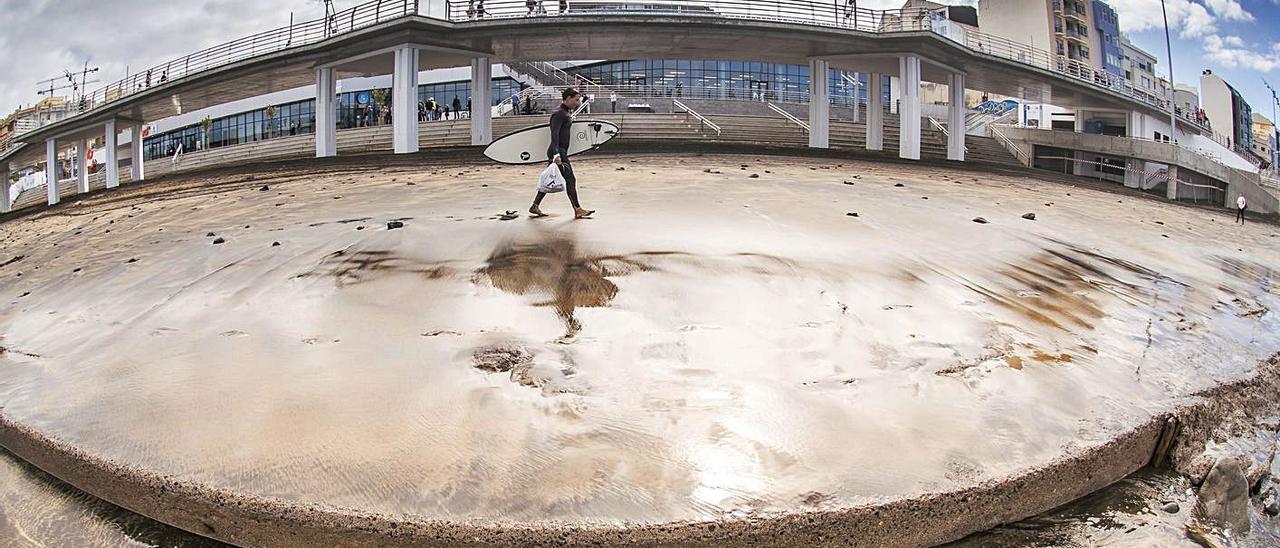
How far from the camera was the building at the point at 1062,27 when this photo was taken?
51031 millimetres

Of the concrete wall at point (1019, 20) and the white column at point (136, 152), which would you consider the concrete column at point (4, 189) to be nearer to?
the white column at point (136, 152)

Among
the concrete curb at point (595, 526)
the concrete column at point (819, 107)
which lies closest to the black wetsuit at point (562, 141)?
the concrete curb at point (595, 526)

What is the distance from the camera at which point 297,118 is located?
40.3m

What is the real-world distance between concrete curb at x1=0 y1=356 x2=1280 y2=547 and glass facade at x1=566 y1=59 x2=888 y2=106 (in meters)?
34.8

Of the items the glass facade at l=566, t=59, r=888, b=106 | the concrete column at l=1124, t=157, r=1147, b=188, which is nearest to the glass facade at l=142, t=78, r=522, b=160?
the glass facade at l=566, t=59, r=888, b=106

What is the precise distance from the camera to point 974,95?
174 ft

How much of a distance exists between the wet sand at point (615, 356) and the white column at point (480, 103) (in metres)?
16.7

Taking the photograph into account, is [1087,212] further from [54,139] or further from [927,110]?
[54,139]

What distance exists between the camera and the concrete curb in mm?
2533

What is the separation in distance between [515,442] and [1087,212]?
13129 millimetres

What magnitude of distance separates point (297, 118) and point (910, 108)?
3189 centimetres

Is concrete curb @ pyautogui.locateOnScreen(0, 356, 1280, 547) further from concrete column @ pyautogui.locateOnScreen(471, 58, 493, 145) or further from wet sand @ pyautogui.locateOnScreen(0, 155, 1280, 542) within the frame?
concrete column @ pyautogui.locateOnScreen(471, 58, 493, 145)

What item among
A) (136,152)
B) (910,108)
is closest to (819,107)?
(910,108)

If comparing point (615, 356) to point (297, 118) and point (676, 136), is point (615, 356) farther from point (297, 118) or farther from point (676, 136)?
point (297, 118)
